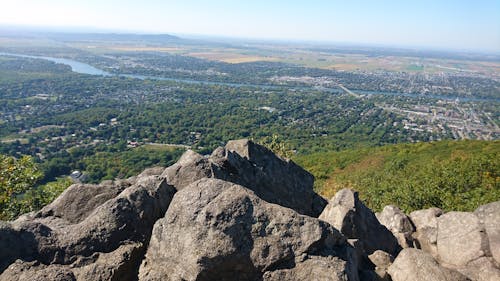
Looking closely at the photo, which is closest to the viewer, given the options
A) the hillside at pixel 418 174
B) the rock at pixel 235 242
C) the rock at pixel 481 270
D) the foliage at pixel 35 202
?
the rock at pixel 235 242

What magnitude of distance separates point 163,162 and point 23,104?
301 feet

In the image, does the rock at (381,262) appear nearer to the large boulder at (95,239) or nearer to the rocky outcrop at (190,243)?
the rocky outcrop at (190,243)

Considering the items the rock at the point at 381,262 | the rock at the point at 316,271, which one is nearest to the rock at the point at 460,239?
the rock at the point at 381,262

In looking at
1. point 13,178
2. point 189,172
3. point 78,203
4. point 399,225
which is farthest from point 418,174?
point 13,178

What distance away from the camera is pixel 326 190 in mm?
35000

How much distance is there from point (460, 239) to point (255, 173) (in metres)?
7.93

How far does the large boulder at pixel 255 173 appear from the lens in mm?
12383

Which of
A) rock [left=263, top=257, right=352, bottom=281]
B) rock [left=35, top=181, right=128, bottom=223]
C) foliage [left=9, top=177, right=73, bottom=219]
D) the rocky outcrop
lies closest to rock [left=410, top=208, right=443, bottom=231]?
the rocky outcrop

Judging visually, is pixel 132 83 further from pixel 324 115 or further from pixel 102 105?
pixel 324 115

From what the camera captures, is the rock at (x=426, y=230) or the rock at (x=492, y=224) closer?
the rock at (x=492, y=224)

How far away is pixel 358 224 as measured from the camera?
13766 millimetres

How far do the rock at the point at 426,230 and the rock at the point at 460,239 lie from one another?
361mm

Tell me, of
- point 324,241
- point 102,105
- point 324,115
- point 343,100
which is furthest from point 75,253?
point 343,100

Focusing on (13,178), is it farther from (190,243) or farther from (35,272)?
(190,243)
